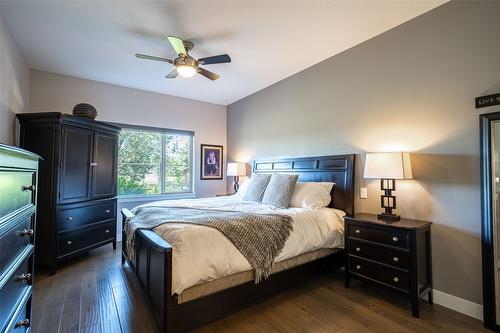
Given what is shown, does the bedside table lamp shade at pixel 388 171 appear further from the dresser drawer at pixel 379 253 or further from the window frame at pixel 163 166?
the window frame at pixel 163 166

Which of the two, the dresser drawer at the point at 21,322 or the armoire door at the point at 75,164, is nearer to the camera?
the dresser drawer at the point at 21,322

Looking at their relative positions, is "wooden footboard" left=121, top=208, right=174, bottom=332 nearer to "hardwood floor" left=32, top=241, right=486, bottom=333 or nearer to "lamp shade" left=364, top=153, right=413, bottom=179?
"hardwood floor" left=32, top=241, right=486, bottom=333

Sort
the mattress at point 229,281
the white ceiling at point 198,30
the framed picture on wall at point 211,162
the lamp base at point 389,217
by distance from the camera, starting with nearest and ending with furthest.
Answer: the mattress at point 229,281, the white ceiling at point 198,30, the lamp base at point 389,217, the framed picture on wall at point 211,162

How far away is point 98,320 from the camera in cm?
200

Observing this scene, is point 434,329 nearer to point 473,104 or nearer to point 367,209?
point 367,209

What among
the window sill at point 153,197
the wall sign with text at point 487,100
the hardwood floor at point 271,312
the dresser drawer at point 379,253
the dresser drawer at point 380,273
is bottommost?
the hardwood floor at point 271,312

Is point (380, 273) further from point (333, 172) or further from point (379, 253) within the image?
point (333, 172)

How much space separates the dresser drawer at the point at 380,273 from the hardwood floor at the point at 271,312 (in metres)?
0.21

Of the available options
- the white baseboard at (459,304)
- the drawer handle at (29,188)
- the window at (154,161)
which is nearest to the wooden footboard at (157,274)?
the drawer handle at (29,188)

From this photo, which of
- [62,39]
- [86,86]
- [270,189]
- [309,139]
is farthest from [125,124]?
[309,139]

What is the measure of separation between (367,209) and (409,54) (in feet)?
5.68

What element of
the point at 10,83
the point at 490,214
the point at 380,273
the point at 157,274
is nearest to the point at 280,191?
the point at 380,273

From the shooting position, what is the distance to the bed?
1690mm

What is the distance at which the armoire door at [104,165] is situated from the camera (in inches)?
135
